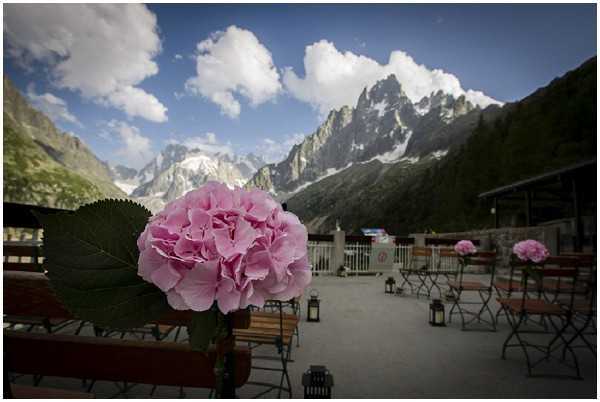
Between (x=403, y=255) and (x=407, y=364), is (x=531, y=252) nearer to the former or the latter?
(x=407, y=364)

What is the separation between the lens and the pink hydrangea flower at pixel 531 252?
312cm

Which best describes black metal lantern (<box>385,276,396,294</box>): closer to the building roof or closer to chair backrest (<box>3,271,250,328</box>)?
chair backrest (<box>3,271,250,328</box>)

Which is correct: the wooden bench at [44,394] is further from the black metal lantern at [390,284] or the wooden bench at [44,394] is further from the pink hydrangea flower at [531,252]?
the black metal lantern at [390,284]

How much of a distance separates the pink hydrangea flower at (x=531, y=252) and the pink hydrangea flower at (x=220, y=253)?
10.8ft

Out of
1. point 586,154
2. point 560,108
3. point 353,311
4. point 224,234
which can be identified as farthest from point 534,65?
point 224,234

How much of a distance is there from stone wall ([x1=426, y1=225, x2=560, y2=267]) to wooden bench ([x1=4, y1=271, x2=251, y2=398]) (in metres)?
9.88

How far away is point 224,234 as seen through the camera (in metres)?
0.55

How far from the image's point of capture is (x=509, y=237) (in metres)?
10.7

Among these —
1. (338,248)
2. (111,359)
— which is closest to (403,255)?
(338,248)

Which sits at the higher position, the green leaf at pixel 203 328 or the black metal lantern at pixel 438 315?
the green leaf at pixel 203 328

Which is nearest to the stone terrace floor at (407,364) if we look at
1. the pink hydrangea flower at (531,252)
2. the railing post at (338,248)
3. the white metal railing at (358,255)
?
the pink hydrangea flower at (531,252)

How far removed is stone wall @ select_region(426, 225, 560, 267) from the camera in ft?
30.7

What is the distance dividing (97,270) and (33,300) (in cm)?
81

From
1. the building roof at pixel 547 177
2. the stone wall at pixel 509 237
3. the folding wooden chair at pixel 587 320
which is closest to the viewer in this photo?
the folding wooden chair at pixel 587 320
